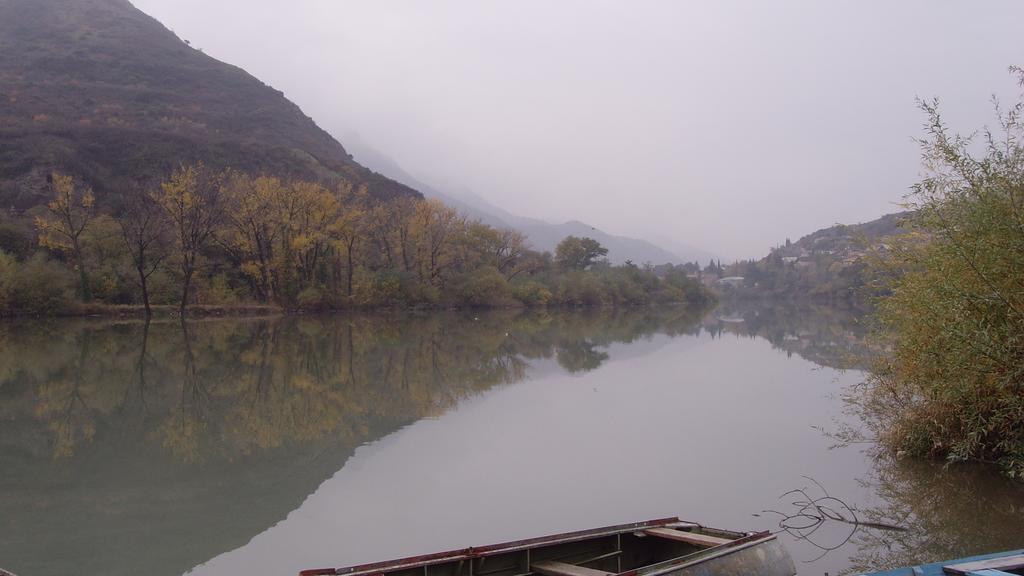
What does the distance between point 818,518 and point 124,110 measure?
10000 cm

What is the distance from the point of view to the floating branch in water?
8438 mm

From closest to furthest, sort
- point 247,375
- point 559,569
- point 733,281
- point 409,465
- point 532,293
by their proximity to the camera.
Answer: point 559,569, point 409,465, point 247,375, point 532,293, point 733,281

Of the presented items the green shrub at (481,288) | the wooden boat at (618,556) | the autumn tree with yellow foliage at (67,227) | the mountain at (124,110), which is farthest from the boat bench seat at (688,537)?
the mountain at (124,110)

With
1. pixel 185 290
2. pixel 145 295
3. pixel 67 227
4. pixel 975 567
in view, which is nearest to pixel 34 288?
pixel 145 295

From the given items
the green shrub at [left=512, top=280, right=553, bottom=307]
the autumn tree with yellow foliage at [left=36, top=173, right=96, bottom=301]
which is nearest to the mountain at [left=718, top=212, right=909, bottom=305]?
the green shrub at [left=512, top=280, right=553, bottom=307]

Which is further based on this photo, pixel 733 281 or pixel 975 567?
pixel 733 281

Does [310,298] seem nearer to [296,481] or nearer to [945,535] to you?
[296,481]

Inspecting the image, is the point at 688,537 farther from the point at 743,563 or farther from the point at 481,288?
the point at 481,288

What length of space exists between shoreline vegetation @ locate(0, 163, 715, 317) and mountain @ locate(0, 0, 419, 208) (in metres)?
8.37

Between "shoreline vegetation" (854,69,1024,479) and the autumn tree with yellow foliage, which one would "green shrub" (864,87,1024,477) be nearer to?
"shoreline vegetation" (854,69,1024,479)

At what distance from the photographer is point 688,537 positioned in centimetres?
641

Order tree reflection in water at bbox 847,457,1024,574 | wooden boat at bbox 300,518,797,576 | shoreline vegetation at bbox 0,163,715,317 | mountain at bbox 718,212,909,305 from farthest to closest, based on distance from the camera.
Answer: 1. mountain at bbox 718,212,909,305
2. shoreline vegetation at bbox 0,163,715,317
3. tree reflection in water at bbox 847,457,1024,574
4. wooden boat at bbox 300,518,797,576

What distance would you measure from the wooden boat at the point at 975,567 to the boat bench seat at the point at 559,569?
2.05 m

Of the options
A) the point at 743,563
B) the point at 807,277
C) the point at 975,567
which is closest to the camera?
the point at 975,567
